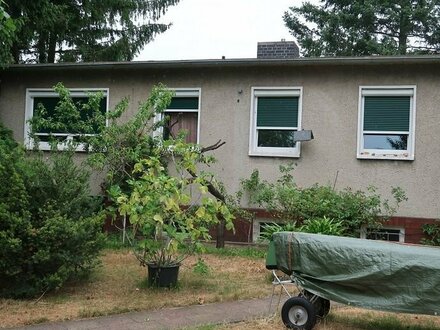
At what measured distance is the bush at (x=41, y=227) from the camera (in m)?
6.92

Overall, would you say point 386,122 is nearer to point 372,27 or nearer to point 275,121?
point 275,121

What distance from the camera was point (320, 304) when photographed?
6.03m

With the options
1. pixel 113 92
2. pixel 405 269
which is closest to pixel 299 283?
pixel 405 269

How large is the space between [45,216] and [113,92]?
726 centimetres

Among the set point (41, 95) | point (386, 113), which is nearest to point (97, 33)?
point (41, 95)

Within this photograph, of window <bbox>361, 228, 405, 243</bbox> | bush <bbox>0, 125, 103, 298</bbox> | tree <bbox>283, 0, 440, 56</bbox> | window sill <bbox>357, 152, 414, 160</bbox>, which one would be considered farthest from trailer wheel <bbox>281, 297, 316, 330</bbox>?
tree <bbox>283, 0, 440, 56</bbox>

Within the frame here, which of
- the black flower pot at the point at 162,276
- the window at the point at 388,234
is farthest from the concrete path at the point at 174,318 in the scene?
the window at the point at 388,234

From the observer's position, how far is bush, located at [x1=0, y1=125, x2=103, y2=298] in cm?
692

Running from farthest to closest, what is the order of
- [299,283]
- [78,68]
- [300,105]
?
[78,68]
[300,105]
[299,283]

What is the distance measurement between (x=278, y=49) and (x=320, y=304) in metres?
9.70

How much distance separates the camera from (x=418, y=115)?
11.7 meters

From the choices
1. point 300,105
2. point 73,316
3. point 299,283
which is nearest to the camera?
point 299,283

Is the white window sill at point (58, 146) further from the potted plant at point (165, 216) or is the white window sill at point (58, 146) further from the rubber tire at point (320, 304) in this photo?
the rubber tire at point (320, 304)

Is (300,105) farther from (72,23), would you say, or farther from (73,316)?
(72,23)
